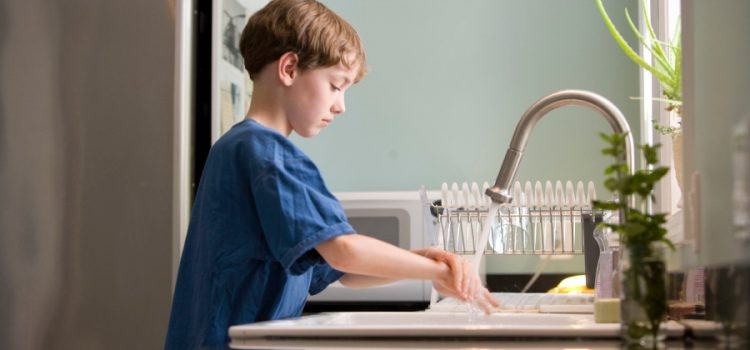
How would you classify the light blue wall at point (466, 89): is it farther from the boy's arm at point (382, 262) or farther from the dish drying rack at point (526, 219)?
the boy's arm at point (382, 262)

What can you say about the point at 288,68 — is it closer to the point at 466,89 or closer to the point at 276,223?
the point at 276,223

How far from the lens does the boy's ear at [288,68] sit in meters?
1.48

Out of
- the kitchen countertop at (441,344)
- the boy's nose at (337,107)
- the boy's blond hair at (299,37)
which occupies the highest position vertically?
the boy's blond hair at (299,37)

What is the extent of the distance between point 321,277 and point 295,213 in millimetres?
346

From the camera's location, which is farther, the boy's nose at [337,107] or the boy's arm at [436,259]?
the boy's nose at [337,107]

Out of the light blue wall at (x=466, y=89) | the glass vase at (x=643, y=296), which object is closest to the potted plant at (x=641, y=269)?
Answer: the glass vase at (x=643, y=296)

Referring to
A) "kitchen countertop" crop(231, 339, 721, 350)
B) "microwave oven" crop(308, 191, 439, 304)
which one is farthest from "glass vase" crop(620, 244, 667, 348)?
"microwave oven" crop(308, 191, 439, 304)

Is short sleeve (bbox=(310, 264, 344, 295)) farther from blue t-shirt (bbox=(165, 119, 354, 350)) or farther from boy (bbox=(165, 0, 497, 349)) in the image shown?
blue t-shirt (bbox=(165, 119, 354, 350))

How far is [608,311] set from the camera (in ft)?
3.92

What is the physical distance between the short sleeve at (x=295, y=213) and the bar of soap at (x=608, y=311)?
0.31m

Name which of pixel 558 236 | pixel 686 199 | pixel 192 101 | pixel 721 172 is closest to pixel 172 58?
pixel 192 101

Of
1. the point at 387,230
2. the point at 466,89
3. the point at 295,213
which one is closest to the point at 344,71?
the point at 295,213

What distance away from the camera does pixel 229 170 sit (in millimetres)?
1305

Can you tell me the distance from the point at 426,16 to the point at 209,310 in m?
2.45
